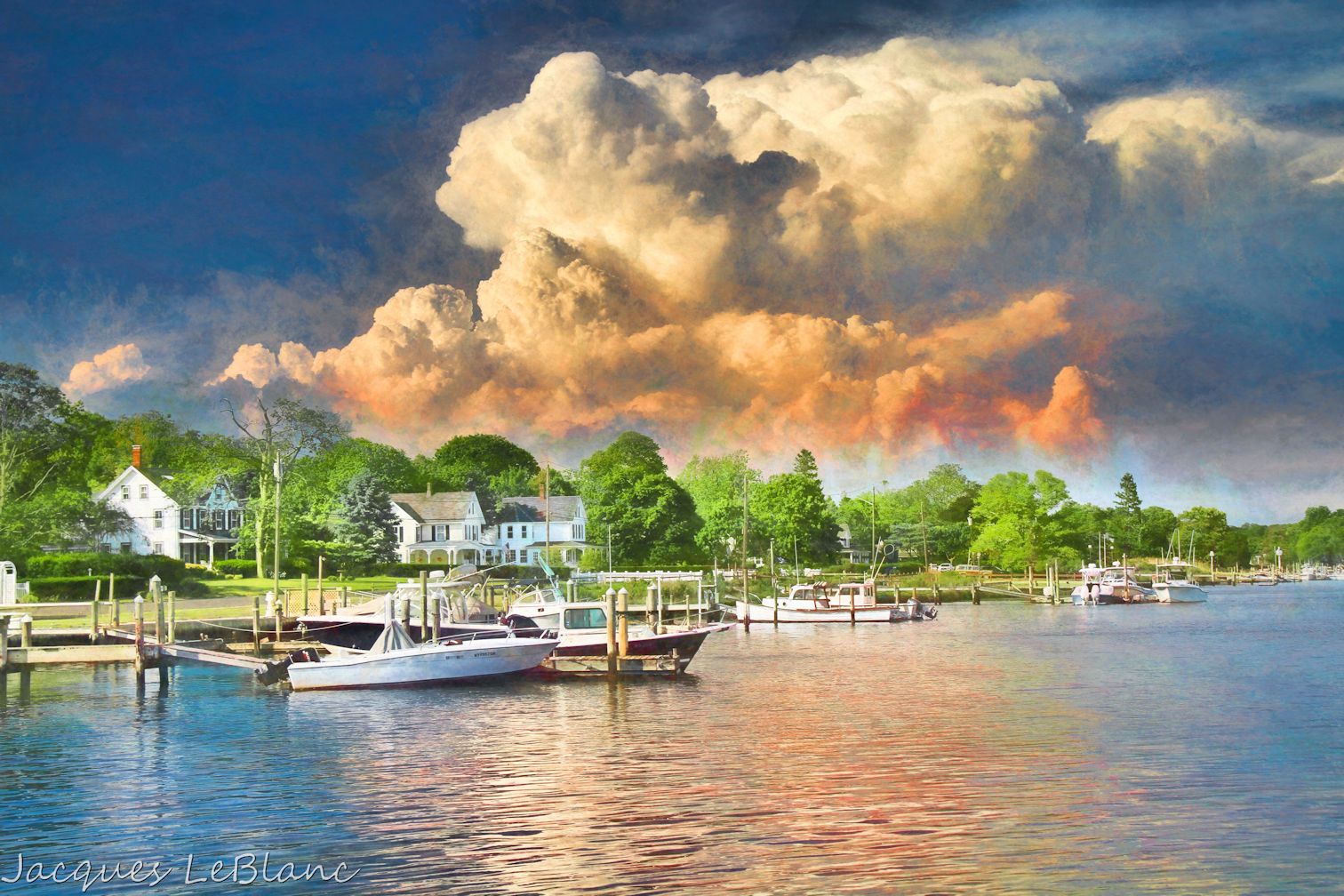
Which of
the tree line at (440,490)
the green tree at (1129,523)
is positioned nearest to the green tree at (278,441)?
the tree line at (440,490)

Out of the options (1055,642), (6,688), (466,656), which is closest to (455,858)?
(466,656)

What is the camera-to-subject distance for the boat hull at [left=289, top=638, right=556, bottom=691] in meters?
37.5

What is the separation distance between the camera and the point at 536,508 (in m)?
131

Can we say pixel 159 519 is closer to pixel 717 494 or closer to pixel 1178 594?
pixel 717 494

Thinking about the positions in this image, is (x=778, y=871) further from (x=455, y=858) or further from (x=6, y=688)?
(x=6, y=688)

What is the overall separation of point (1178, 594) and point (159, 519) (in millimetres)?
90192

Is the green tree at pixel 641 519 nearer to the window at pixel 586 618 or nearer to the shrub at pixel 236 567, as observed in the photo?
the shrub at pixel 236 567

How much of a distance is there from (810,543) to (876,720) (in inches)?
3776

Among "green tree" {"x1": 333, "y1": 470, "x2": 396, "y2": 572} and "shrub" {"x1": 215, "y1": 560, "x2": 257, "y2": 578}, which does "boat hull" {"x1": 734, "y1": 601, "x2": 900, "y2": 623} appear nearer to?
"green tree" {"x1": 333, "y1": 470, "x2": 396, "y2": 572}

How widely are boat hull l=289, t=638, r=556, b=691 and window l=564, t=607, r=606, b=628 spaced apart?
3.79m

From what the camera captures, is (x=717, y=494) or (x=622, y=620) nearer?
(x=622, y=620)

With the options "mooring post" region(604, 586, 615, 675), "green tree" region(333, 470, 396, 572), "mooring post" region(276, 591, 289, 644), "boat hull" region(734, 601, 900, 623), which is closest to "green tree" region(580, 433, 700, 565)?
"green tree" region(333, 470, 396, 572)

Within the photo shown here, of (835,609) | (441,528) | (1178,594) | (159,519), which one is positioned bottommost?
(1178,594)

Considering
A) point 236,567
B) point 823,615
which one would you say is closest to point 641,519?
point 823,615
